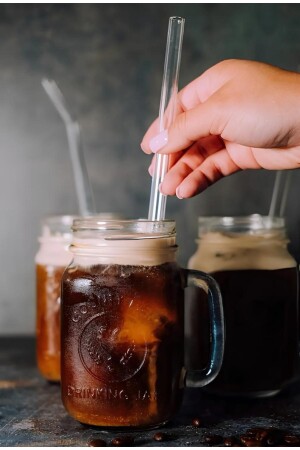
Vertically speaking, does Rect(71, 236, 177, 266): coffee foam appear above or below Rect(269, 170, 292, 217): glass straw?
below

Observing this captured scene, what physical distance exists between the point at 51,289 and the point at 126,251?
345 mm

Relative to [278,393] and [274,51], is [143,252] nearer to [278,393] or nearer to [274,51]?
[278,393]

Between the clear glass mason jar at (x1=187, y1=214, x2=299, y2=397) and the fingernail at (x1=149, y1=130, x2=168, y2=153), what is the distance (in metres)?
0.23

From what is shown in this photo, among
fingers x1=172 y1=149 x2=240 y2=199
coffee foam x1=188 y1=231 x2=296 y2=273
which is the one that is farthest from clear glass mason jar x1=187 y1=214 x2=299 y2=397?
fingers x1=172 y1=149 x2=240 y2=199

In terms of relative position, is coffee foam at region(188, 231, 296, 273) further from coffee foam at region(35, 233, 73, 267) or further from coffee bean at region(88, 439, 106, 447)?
coffee bean at region(88, 439, 106, 447)

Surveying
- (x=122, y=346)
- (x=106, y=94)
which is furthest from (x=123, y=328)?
(x=106, y=94)

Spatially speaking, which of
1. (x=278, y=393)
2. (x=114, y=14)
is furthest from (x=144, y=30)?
(x=278, y=393)

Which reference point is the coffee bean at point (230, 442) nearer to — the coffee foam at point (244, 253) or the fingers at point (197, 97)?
the coffee foam at point (244, 253)

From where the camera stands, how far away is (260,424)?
99cm

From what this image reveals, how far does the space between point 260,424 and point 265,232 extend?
1.14ft

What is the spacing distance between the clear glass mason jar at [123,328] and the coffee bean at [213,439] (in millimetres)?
72

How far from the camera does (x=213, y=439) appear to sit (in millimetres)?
916

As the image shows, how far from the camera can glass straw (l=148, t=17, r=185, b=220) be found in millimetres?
1018

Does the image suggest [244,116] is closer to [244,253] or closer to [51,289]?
[244,253]
